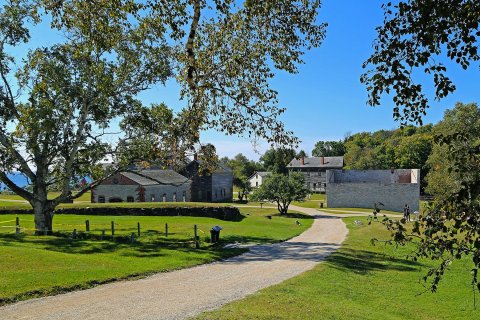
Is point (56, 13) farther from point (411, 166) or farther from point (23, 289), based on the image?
point (411, 166)

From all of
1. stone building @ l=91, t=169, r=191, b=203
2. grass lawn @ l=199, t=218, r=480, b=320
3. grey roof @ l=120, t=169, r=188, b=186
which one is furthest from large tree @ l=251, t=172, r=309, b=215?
grass lawn @ l=199, t=218, r=480, b=320

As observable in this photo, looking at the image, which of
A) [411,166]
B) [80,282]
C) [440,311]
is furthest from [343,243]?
[411,166]

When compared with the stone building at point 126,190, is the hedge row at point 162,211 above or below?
below

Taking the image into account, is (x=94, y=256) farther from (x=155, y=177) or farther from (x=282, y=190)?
(x=155, y=177)

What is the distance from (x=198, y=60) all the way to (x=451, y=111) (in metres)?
55.0

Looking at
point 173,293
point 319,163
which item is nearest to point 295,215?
point 173,293

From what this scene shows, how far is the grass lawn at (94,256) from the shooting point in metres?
14.8

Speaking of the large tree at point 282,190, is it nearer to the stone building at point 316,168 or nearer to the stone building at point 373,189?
the stone building at point 373,189

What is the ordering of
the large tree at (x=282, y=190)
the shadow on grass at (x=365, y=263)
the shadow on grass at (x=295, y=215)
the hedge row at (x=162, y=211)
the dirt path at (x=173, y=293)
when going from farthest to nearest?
the large tree at (x=282, y=190), the shadow on grass at (x=295, y=215), the hedge row at (x=162, y=211), the shadow on grass at (x=365, y=263), the dirt path at (x=173, y=293)

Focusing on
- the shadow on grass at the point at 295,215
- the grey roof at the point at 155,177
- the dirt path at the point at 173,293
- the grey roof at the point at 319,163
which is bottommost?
the shadow on grass at the point at 295,215

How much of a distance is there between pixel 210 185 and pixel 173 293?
64360 millimetres

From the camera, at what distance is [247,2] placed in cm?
775

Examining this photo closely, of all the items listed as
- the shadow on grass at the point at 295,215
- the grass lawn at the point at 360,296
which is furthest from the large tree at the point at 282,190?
the grass lawn at the point at 360,296

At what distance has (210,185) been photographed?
7856cm
